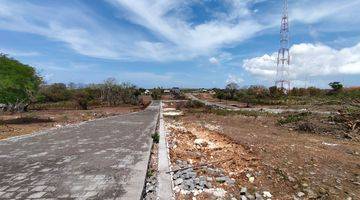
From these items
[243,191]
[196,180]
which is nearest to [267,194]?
[243,191]

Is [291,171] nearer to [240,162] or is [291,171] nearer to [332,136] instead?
[240,162]

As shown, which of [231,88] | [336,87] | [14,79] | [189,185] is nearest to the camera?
[189,185]

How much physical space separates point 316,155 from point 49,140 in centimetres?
960

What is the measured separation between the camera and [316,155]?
967 centimetres

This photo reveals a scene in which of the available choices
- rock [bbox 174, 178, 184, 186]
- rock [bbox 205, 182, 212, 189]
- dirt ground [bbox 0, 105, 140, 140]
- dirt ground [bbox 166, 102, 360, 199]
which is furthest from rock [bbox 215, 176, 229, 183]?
dirt ground [bbox 0, 105, 140, 140]

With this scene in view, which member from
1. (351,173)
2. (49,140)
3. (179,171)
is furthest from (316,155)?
(49,140)

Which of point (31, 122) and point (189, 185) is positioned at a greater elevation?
point (189, 185)

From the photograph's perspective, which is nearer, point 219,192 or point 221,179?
point 219,192

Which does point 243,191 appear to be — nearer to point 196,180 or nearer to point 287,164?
point 196,180

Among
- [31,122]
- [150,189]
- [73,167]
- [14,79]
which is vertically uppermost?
[14,79]

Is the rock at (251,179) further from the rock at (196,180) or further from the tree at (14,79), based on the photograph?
the tree at (14,79)

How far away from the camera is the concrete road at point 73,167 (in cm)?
648

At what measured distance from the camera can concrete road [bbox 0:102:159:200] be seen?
21.3 feet

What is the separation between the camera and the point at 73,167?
8.46 m
